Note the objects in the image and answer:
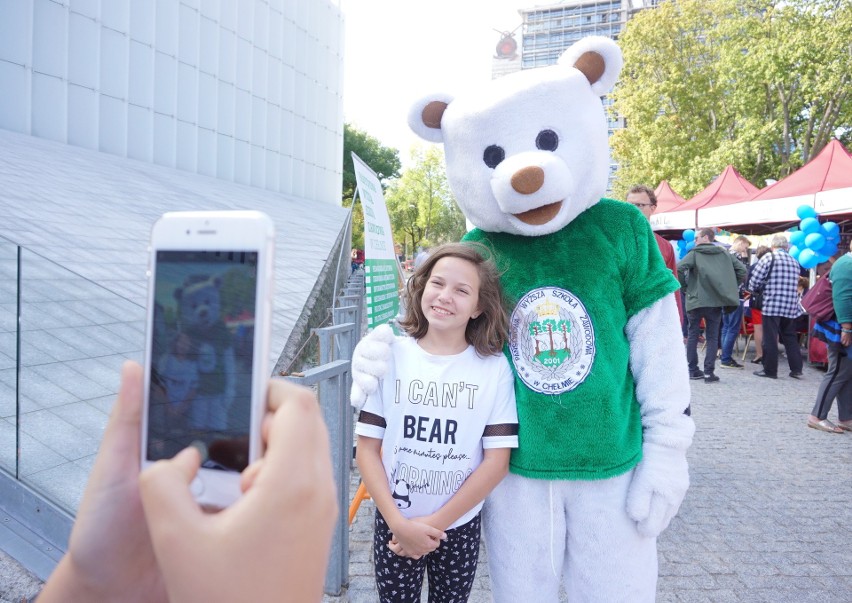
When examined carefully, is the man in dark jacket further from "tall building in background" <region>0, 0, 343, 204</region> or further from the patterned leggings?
"tall building in background" <region>0, 0, 343, 204</region>

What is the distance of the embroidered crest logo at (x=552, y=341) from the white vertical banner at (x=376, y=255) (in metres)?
1.28

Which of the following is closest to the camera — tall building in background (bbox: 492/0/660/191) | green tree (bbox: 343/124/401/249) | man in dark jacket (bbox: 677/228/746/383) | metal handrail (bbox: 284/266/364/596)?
metal handrail (bbox: 284/266/364/596)

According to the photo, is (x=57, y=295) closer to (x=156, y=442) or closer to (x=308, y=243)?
(x=156, y=442)

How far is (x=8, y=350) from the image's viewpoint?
306 centimetres

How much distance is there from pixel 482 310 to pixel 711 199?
38.8 feet

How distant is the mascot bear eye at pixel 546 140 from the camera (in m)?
1.98

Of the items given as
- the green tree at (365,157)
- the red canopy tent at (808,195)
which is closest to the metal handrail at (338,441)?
the red canopy tent at (808,195)

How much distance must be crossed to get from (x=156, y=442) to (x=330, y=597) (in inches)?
95.2

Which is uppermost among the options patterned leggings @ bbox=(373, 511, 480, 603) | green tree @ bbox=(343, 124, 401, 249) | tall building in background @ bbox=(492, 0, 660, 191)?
tall building in background @ bbox=(492, 0, 660, 191)

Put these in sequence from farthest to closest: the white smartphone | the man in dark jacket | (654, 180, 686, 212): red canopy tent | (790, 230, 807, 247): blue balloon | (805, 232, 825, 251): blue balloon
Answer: (654, 180, 686, 212): red canopy tent, (790, 230, 807, 247): blue balloon, (805, 232, 825, 251): blue balloon, the man in dark jacket, the white smartphone

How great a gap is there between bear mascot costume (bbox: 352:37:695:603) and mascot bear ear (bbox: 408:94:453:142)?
13 centimetres

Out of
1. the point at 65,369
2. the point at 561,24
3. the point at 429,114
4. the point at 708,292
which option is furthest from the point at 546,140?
the point at 561,24

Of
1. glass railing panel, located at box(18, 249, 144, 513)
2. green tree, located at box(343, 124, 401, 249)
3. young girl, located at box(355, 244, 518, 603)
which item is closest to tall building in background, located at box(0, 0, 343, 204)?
green tree, located at box(343, 124, 401, 249)

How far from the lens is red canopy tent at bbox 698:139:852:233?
345 inches
